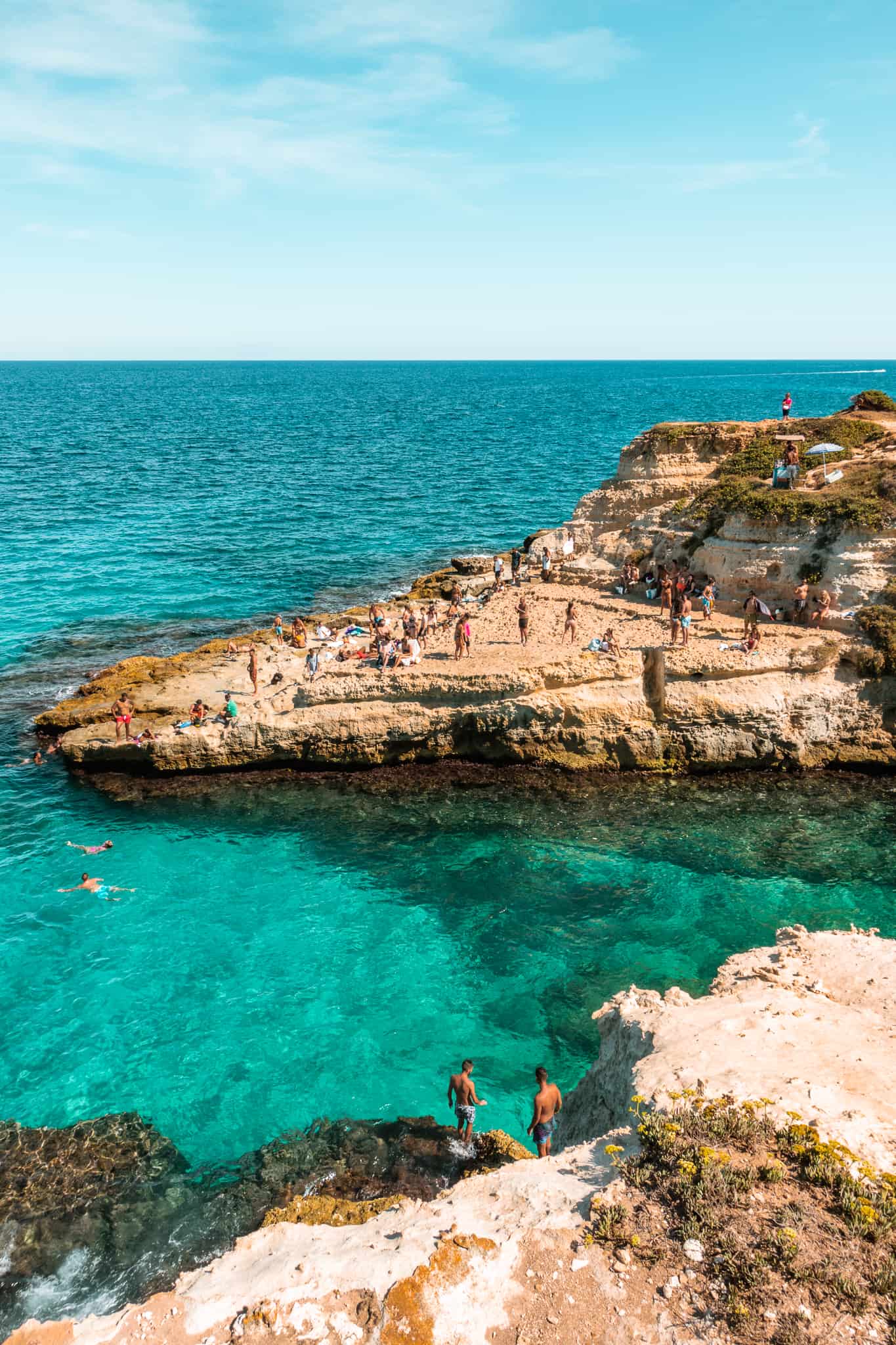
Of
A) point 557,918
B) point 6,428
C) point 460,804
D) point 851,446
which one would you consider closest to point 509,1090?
point 557,918

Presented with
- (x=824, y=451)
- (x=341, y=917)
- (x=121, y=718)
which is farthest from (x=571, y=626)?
(x=121, y=718)

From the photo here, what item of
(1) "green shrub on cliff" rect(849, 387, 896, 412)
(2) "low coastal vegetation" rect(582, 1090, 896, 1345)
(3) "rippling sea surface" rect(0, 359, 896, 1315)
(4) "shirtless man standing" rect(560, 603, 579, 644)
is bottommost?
(3) "rippling sea surface" rect(0, 359, 896, 1315)

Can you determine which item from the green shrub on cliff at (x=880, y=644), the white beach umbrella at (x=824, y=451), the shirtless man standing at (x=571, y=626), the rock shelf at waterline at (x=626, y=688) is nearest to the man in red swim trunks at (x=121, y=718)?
the rock shelf at waterline at (x=626, y=688)

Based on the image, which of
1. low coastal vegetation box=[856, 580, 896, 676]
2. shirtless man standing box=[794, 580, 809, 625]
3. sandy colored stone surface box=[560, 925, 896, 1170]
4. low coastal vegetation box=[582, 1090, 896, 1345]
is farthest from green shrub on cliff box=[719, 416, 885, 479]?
low coastal vegetation box=[582, 1090, 896, 1345]

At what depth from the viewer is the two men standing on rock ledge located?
41.4 ft

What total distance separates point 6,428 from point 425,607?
105 metres

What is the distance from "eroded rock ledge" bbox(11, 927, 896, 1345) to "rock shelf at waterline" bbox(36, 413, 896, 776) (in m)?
13.5

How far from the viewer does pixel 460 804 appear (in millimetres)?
→ 24547

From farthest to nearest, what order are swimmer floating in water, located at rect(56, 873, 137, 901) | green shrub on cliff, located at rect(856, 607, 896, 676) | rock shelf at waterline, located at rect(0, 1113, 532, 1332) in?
green shrub on cliff, located at rect(856, 607, 896, 676) < swimmer floating in water, located at rect(56, 873, 137, 901) < rock shelf at waterline, located at rect(0, 1113, 532, 1332)

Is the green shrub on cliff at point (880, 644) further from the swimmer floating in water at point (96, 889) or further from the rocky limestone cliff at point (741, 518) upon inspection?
the swimmer floating in water at point (96, 889)

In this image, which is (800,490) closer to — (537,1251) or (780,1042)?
(780,1042)

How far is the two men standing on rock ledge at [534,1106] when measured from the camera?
41.4 feet

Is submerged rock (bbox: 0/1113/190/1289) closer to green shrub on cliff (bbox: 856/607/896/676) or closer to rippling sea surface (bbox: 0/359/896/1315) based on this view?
rippling sea surface (bbox: 0/359/896/1315)

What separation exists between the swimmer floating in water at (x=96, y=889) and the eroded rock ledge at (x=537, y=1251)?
12967 mm
